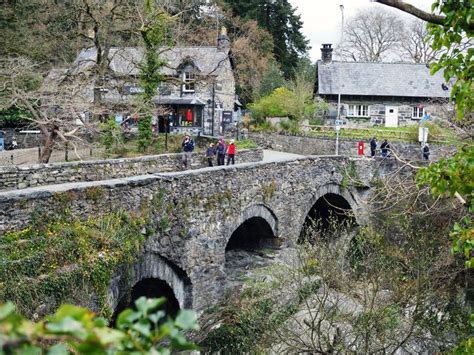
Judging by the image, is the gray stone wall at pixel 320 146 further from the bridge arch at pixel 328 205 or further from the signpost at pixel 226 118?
the bridge arch at pixel 328 205

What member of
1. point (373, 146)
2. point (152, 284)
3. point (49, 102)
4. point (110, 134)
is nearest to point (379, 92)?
point (373, 146)

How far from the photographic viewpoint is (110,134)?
946 inches

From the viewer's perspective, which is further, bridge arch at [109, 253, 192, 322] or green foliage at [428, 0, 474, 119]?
bridge arch at [109, 253, 192, 322]

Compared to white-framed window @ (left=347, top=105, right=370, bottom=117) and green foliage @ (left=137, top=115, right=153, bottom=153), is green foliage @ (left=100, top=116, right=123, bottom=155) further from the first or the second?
white-framed window @ (left=347, top=105, right=370, bottom=117)

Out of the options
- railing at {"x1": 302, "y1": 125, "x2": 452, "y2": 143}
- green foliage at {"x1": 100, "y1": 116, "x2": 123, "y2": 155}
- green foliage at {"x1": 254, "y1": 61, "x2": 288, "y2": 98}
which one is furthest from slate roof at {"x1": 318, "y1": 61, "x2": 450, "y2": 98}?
green foliage at {"x1": 100, "y1": 116, "x2": 123, "y2": 155}

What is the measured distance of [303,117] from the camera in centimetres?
3525

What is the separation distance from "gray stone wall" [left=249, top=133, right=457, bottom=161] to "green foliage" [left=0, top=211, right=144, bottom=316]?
18.5m

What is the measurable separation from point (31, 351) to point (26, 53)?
30.7 meters

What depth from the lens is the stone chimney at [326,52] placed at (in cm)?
4000

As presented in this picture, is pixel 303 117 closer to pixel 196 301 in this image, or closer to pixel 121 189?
pixel 196 301

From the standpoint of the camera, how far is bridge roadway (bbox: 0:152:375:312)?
9.45 metres

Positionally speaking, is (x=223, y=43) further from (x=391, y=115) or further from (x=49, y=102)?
(x=49, y=102)

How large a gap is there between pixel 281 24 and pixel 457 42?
4552 centimetres

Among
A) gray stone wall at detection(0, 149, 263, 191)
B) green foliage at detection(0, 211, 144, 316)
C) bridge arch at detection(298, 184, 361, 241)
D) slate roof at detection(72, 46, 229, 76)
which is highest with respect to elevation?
slate roof at detection(72, 46, 229, 76)
